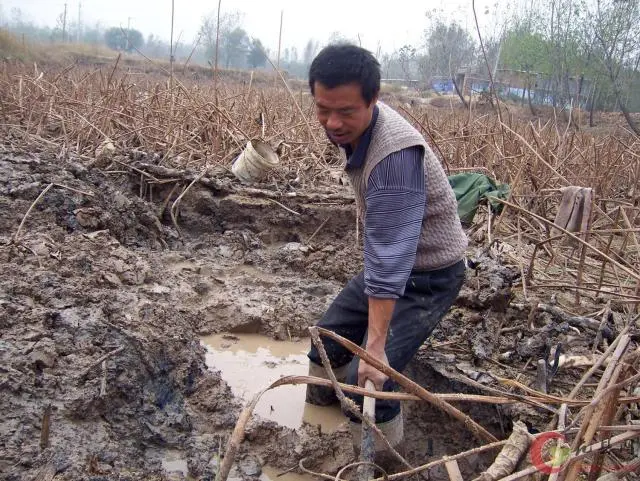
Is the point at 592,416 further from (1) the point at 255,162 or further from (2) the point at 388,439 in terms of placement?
(1) the point at 255,162

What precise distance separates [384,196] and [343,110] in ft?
1.10

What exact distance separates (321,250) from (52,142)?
10.6ft

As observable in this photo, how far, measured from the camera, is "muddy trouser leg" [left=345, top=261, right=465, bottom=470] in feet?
8.10

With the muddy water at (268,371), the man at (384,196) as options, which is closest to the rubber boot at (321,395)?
the muddy water at (268,371)

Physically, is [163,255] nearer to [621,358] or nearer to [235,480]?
[235,480]

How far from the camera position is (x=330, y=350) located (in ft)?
9.55

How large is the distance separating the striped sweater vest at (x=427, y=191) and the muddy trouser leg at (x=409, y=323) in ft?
0.22

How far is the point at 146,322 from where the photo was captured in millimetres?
3021

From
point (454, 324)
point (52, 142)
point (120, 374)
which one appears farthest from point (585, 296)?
point (52, 142)

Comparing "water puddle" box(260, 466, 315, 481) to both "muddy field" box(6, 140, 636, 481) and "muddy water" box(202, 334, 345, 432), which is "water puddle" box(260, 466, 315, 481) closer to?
"muddy field" box(6, 140, 636, 481)

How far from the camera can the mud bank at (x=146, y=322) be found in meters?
2.20

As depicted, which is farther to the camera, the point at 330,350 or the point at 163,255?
the point at 163,255

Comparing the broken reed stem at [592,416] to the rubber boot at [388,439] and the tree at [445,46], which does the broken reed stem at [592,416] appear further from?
the tree at [445,46]

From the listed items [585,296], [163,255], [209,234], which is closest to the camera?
→ [585,296]
